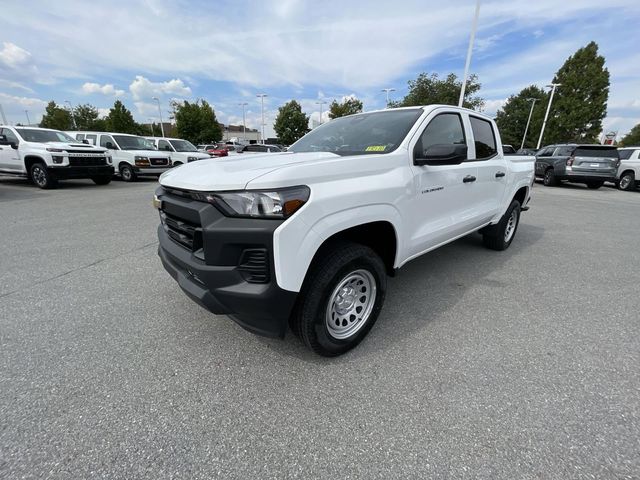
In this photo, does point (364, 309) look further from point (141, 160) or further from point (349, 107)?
point (349, 107)

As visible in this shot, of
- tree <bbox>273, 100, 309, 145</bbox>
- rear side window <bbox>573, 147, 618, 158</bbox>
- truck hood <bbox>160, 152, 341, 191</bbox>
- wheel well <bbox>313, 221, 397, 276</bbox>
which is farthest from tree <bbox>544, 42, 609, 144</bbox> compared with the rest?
truck hood <bbox>160, 152, 341, 191</bbox>

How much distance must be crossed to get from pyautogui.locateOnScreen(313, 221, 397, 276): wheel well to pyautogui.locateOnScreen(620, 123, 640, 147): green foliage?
10292 centimetres

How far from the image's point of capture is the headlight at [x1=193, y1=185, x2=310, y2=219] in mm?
1714

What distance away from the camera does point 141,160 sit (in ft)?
40.8

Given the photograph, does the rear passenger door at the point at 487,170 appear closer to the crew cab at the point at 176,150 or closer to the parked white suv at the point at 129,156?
the parked white suv at the point at 129,156

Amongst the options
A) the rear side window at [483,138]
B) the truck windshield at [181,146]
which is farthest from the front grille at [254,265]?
the truck windshield at [181,146]

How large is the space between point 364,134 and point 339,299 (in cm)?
159

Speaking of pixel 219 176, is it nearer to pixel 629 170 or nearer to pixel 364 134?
pixel 364 134

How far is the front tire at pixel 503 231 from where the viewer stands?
14.6 ft

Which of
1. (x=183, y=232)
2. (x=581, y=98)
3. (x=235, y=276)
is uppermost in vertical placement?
(x=581, y=98)

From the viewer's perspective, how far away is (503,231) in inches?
180

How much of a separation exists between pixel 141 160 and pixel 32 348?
471 inches

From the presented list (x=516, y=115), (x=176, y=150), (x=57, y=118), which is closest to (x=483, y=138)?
(x=176, y=150)

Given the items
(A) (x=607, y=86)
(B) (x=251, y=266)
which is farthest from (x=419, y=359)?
(A) (x=607, y=86)
